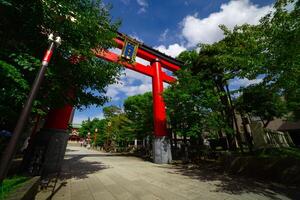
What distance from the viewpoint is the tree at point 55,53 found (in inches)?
164

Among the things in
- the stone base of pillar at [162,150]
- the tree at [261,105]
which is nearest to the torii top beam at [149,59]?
the stone base of pillar at [162,150]

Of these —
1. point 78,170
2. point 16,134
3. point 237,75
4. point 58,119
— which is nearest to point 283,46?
point 237,75

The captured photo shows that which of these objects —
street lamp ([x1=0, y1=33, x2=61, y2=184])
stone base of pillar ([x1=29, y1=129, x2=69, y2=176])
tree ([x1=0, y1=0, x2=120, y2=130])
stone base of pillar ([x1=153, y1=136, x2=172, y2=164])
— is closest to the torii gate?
stone base of pillar ([x1=153, y1=136, x2=172, y2=164])

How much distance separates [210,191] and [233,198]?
0.80 meters

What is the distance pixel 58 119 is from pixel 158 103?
7158 mm

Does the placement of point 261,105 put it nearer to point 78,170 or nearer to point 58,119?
point 78,170

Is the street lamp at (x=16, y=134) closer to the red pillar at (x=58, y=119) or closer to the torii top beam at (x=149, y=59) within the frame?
the red pillar at (x=58, y=119)

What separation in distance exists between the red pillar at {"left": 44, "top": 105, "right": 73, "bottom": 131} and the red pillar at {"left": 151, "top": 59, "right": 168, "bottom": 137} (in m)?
6.40

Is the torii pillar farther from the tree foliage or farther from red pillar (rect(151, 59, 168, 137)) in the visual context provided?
the tree foliage

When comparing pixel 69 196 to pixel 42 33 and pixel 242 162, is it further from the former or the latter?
pixel 242 162

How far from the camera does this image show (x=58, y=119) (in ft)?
27.8

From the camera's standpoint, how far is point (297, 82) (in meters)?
5.09

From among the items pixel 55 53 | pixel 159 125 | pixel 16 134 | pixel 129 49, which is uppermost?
pixel 129 49

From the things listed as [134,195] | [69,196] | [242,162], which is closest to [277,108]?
[242,162]
